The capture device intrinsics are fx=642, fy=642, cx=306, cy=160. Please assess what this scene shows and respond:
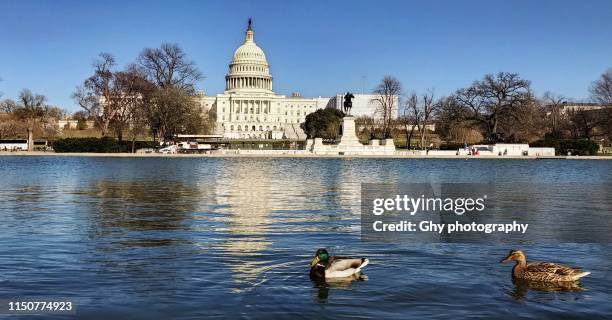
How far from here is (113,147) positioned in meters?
68.1

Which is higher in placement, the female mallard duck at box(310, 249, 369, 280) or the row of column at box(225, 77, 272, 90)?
the row of column at box(225, 77, 272, 90)

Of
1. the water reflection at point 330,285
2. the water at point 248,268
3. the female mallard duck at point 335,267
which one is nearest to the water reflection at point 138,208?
the water at point 248,268

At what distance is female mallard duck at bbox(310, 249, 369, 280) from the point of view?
8.85m

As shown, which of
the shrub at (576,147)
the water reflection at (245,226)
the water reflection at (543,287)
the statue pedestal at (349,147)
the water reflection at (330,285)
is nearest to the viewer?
the water reflection at (330,285)

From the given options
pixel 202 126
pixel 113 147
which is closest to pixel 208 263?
pixel 113 147

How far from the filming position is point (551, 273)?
8.73m

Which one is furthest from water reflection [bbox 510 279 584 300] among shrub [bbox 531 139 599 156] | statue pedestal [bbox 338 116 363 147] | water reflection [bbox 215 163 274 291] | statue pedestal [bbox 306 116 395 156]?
shrub [bbox 531 139 599 156]

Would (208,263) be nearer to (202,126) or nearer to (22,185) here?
(22,185)

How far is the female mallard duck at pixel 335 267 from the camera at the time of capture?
885 cm

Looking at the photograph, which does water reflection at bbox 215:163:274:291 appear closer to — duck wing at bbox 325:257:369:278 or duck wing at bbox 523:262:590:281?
duck wing at bbox 325:257:369:278

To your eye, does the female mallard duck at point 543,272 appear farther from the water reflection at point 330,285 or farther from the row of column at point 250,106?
the row of column at point 250,106

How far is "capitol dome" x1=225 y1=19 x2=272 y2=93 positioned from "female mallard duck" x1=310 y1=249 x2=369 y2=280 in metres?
150

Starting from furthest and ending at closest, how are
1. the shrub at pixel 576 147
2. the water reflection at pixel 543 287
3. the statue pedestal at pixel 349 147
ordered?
the shrub at pixel 576 147 → the statue pedestal at pixel 349 147 → the water reflection at pixel 543 287

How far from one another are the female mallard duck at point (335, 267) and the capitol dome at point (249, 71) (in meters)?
150
